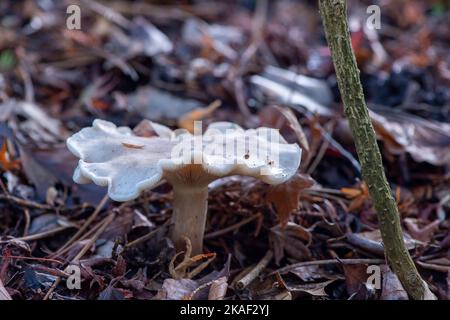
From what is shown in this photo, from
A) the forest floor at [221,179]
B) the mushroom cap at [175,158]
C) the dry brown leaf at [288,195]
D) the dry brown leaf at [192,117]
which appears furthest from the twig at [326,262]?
the dry brown leaf at [192,117]

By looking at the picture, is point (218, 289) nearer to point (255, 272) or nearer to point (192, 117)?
point (255, 272)

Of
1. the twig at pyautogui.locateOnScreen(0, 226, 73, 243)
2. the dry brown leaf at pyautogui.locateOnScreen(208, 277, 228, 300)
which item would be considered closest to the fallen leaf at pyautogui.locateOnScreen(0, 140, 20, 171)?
the twig at pyautogui.locateOnScreen(0, 226, 73, 243)

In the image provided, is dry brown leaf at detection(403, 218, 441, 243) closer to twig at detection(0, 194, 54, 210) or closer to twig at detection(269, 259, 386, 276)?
twig at detection(269, 259, 386, 276)

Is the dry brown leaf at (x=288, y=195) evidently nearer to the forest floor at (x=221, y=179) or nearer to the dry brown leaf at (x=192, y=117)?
the forest floor at (x=221, y=179)

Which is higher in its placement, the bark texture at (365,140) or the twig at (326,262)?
the bark texture at (365,140)

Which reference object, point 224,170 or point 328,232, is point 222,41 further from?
point 224,170

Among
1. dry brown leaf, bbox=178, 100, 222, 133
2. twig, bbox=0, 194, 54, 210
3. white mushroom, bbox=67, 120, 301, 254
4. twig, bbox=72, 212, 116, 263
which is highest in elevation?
dry brown leaf, bbox=178, 100, 222, 133

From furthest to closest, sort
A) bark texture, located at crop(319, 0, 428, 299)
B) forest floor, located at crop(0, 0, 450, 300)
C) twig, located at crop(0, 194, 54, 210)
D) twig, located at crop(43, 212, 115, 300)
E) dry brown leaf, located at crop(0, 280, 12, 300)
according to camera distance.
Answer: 1. twig, located at crop(0, 194, 54, 210)
2. forest floor, located at crop(0, 0, 450, 300)
3. twig, located at crop(43, 212, 115, 300)
4. dry brown leaf, located at crop(0, 280, 12, 300)
5. bark texture, located at crop(319, 0, 428, 299)
